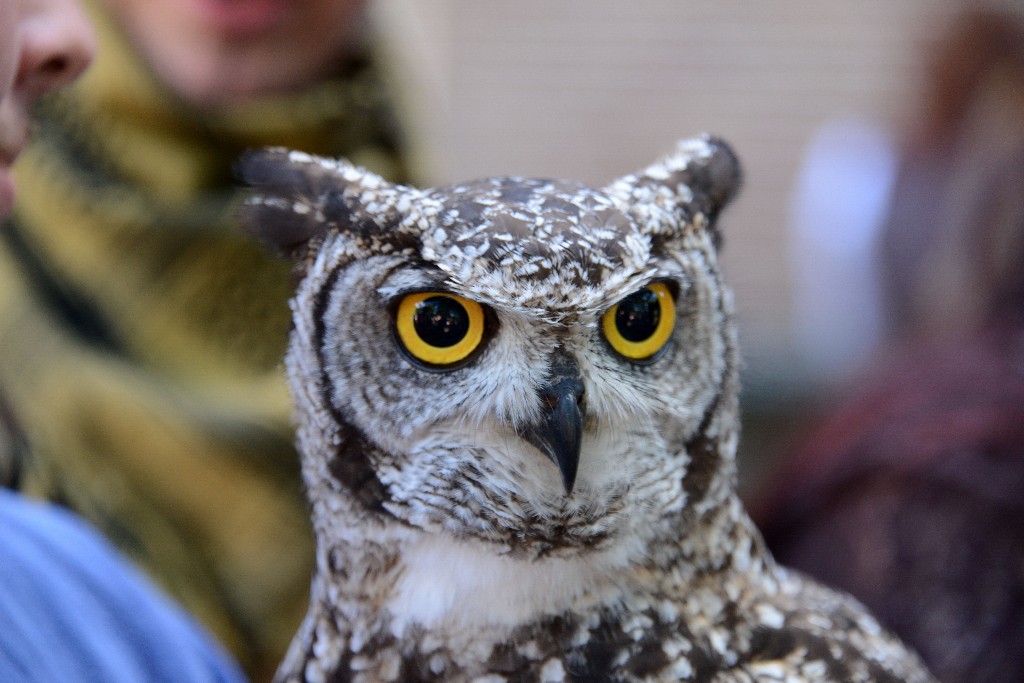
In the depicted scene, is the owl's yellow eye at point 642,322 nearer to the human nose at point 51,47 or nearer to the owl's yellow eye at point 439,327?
the owl's yellow eye at point 439,327

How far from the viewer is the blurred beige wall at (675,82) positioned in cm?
379

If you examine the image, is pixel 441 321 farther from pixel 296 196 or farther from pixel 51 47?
pixel 51 47

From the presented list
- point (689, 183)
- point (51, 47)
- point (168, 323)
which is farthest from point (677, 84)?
point (51, 47)

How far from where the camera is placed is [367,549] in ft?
2.77

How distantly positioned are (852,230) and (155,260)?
1.88 m

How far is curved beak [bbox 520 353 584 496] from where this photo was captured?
2.42ft

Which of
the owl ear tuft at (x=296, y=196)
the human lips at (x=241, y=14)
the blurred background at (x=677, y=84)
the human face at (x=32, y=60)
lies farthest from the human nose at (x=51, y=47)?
the blurred background at (x=677, y=84)

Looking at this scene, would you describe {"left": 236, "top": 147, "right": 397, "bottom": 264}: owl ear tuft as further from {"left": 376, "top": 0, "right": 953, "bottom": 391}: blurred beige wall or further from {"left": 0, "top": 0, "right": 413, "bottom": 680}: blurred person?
{"left": 376, "top": 0, "right": 953, "bottom": 391}: blurred beige wall

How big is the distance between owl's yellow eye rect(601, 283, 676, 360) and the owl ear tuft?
0.80 feet

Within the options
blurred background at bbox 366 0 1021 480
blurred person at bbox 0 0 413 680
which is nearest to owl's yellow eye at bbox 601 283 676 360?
blurred person at bbox 0 0 413 680

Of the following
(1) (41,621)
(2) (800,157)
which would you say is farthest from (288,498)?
(2) (800,157)

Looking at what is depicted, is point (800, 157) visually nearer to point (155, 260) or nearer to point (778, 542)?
point (778, 542)

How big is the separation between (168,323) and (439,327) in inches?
39.3

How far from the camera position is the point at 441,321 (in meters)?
0.75
